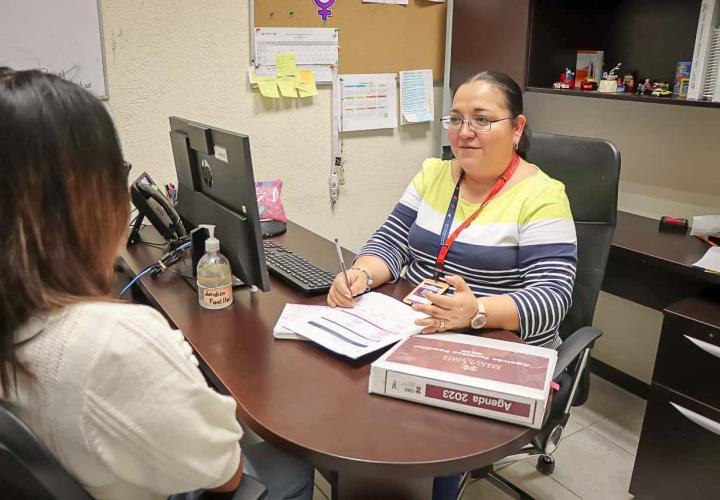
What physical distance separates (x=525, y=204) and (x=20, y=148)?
1217 mm

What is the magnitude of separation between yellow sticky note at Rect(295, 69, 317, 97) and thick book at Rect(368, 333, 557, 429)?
5.16ft

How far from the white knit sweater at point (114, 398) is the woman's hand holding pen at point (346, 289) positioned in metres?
0.66

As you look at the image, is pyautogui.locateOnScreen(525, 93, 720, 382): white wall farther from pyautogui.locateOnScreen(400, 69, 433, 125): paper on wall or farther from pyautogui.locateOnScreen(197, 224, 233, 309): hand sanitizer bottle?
pyautogui.locateOnScreen(197, 224, 233, 309): hand sanitizer bottle

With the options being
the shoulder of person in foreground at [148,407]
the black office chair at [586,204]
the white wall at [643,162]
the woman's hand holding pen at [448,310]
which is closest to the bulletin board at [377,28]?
the white wall at [643,162]

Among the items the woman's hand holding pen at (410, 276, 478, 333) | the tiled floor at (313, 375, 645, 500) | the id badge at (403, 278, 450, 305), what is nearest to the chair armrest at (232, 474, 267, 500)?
the woman's hand holding pen at (410, 276, 478, 333)

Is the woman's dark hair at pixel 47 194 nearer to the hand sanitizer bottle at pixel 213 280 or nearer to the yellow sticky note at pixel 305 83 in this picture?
the hand sanitizer bottle at pixel 213 280

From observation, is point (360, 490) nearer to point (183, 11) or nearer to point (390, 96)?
point (183, 11)

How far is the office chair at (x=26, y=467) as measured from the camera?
0.66 meters

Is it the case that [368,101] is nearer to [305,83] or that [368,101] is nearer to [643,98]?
[305,83]

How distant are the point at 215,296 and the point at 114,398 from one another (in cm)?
74

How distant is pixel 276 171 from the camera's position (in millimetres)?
2555

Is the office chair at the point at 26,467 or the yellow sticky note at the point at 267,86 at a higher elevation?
the yellow sticky note at the point at 267,86

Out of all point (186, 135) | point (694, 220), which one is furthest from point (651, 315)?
point (186, 135)

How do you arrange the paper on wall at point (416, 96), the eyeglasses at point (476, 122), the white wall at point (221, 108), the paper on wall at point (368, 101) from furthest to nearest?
the paper on wall at point (416, 96) < the paper on wall at point (368, 101) < the white wall at point (221, 108) < the eyeglasses at point (476, 122)
